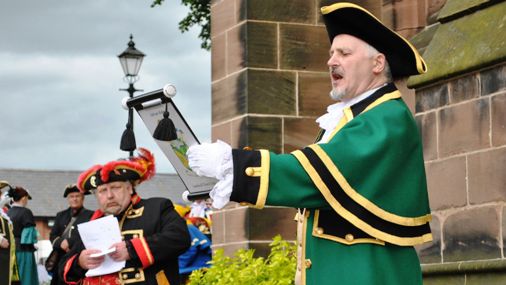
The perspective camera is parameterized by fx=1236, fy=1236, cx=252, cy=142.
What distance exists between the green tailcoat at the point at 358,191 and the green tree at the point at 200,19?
21.0 m

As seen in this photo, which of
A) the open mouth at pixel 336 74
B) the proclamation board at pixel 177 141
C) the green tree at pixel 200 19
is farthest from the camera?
the green tree at pixel 200 19

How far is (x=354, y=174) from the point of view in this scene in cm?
514

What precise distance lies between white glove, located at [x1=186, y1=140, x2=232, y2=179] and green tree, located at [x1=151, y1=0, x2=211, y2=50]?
21.2 m

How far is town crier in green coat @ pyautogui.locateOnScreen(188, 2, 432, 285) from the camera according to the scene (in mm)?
5102

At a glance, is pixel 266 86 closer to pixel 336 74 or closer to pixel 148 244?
pixel 148 244

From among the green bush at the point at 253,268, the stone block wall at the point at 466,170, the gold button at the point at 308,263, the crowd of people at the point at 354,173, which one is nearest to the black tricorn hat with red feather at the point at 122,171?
the green bush at the point at 253,268

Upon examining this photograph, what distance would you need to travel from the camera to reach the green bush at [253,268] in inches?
365

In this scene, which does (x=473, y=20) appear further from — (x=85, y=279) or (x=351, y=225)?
(x=351, y=225)

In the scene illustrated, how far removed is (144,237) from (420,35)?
307cm

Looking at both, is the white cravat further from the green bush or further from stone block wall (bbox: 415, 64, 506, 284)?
the green bush

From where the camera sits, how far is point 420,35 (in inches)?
411

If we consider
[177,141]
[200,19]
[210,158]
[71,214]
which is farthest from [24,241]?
[210,158]

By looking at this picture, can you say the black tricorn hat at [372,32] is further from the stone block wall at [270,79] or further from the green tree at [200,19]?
the green tree at [200,19]

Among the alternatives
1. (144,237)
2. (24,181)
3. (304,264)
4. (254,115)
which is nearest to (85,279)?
(144,237)
